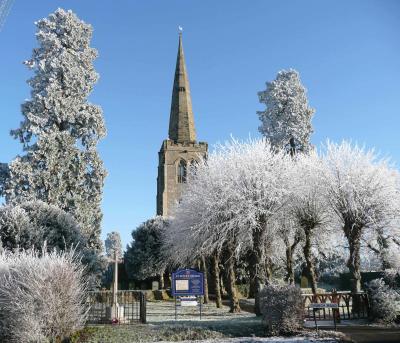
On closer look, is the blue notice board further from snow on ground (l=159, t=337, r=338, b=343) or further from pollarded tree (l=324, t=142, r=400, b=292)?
pollarded tree (l=324, t=142, r=400, b=292)

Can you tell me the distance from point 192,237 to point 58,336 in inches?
538

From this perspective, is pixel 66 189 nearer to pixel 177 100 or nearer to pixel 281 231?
pixel 281 231

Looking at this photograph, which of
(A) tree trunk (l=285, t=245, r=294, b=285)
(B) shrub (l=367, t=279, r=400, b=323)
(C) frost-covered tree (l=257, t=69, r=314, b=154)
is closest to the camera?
(B) shrub (l=367, t=279, r=400, b=323)

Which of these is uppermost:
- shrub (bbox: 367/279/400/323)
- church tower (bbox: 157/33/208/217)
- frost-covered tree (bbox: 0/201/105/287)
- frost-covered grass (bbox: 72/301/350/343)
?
church tower (bbox: 157/33/208/217)

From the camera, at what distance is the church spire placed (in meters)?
77.2

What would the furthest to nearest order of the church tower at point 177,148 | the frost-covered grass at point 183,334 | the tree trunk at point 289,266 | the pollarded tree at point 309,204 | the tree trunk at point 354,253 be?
1. the church tower at point 177,148
2. the tree trunk at point 289,266
3. the pollarded tree at point 309,204
4. the tree trunk at point 354,253
5. the frost-covered grass at point 183,334

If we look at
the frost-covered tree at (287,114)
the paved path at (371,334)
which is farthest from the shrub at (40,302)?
the frost-covered tree at (287,114)

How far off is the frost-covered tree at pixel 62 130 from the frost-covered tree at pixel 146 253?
→ 52.5ft

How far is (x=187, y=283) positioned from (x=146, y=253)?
25606mm

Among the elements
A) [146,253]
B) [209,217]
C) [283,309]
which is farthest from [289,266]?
[146,253]

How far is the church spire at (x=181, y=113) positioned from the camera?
7725 centimetres

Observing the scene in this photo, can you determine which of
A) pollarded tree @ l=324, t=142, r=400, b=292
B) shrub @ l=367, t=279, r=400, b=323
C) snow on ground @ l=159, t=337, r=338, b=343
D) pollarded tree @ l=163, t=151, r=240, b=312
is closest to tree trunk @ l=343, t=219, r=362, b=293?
pollarded tree @ l=324, t=142, r=400, b=292

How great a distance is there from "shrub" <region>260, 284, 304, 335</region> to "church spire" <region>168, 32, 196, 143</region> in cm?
6303

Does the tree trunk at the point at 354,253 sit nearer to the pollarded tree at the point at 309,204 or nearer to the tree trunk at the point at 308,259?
the pollarded tree at the point at 309,204
